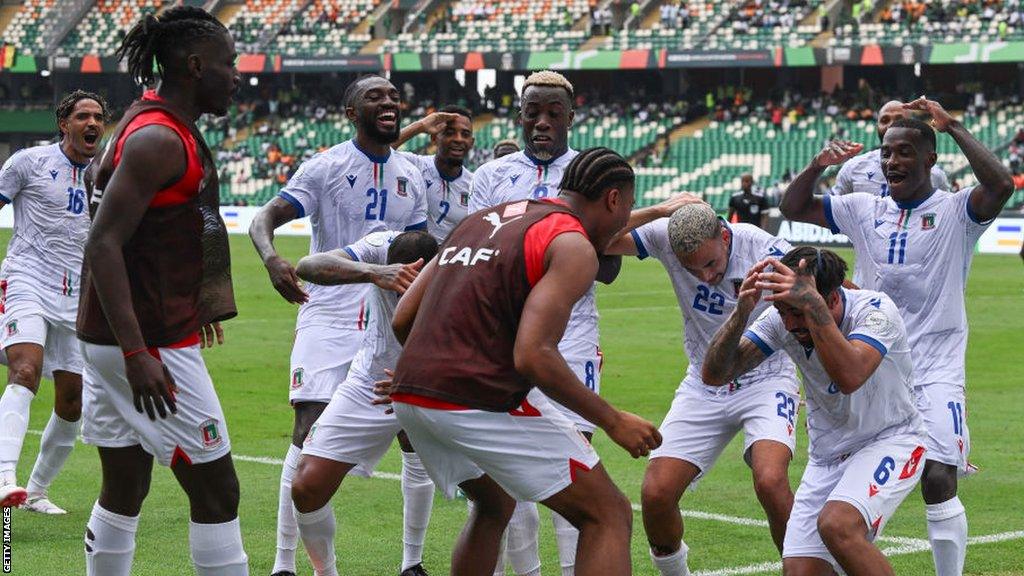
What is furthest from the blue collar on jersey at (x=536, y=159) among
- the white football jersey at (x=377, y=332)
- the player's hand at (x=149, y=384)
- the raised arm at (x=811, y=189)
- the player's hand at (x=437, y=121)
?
the player's hand at (x=149, y=384)

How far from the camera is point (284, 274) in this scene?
7.48 m

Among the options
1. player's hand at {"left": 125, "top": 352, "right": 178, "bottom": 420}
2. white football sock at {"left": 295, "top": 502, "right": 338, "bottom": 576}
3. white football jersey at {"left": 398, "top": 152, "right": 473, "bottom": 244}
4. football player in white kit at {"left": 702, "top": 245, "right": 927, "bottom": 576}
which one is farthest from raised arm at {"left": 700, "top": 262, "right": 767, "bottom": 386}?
white football jersey at {"left": 398, "top": 152, "right": 473, "bottom": 244}

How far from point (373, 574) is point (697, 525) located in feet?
6.99

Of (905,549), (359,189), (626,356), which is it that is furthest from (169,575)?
(626,356)

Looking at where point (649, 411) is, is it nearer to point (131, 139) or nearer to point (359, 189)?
point (359, 189)

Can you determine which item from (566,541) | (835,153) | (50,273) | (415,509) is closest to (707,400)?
(566,541)

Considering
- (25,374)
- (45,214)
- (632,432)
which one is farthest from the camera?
(45,214)

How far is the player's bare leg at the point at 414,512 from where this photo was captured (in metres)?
7.97

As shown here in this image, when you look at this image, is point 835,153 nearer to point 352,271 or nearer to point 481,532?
point 352,271

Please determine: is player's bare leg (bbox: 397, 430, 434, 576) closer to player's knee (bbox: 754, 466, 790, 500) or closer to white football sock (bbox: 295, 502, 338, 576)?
white football sock (bbox: 295, 502, 338, 576)

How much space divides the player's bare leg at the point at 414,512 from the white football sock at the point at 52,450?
2.32 metres

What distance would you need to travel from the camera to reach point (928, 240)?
26.1 feet

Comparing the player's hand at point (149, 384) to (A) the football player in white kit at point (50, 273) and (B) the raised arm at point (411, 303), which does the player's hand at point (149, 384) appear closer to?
(B) the raised arm at point (411, 303)

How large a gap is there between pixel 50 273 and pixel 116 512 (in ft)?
14.6
